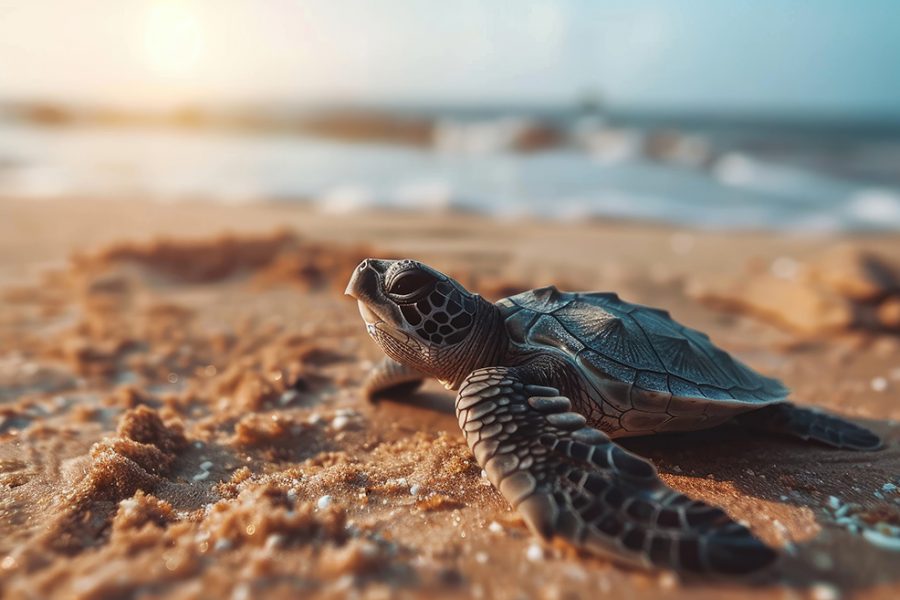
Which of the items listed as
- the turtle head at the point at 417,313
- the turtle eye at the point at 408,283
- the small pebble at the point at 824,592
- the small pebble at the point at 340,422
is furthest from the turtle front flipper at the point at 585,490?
the small pebble at the point at 340,422

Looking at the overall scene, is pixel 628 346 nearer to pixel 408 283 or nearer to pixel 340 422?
pixel 408 283

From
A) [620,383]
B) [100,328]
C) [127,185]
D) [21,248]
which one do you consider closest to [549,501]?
[620,383]

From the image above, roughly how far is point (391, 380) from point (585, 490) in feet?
4.37

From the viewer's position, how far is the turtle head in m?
2.29

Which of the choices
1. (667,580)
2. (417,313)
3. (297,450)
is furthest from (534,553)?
(297,450)

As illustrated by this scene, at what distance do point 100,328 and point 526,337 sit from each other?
10.4 feet

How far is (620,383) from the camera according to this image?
2203 millimetres

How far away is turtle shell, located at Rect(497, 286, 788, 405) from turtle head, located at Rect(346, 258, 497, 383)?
267 mm

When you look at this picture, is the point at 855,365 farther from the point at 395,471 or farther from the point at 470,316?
the point at 395,471

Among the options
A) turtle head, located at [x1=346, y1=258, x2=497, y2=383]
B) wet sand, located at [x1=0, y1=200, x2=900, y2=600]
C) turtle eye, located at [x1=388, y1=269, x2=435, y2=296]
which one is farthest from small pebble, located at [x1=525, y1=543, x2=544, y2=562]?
turtle eye, located at [x1=388, y1=269, x2=435, y2=296]

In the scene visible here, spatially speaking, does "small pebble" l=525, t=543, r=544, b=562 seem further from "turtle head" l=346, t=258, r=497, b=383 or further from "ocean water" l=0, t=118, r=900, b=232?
"ocean water" l=0, t=118, r=900, b=232

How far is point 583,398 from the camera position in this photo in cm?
228

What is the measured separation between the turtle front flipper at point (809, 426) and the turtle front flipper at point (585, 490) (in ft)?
3.82

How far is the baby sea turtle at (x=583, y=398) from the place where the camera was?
1.67 meters
